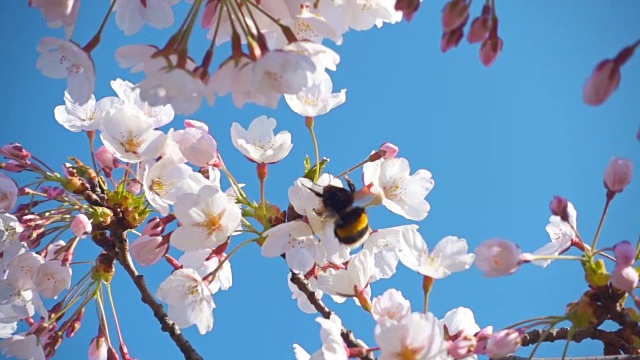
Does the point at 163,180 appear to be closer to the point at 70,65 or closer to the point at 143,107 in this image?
the point at 143,107

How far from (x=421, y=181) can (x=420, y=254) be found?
375 mm

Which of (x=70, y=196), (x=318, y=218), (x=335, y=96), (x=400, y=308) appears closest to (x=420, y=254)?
(x=400, y=308)

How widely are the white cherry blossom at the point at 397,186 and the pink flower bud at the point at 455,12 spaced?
0.68 meters

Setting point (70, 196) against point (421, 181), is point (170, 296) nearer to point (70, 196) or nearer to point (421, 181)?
point (70, 196)

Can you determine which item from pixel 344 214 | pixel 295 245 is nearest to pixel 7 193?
pixel 295 245

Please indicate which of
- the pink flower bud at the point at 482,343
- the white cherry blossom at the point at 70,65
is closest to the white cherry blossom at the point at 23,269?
the white cherry blossom at the point at 70,65

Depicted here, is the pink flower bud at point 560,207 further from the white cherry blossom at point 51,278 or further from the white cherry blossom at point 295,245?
the white cherry blossom at point 51,278

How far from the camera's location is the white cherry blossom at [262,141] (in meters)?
2.07

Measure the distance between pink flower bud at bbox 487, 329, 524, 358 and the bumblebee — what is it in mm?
516

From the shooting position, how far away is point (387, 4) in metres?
1.85

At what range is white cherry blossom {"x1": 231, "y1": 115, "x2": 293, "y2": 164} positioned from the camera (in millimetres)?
2070

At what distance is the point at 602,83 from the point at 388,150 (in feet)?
3.29

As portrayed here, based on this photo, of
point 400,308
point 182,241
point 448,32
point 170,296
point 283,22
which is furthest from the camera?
point 170,296

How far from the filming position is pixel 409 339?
1.53 meters
